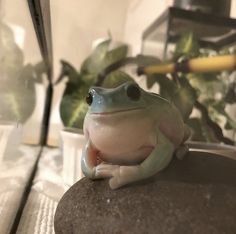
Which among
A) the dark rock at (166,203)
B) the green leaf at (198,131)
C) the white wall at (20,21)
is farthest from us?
the green leaf at (198,131)

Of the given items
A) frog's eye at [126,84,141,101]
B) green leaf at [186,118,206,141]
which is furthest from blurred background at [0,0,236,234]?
frog's eye at [126,84,141,101]

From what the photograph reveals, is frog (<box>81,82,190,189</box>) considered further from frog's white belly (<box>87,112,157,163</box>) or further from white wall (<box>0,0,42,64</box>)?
white wall (<box>0,0,42,64</box>)

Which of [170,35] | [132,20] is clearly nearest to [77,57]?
[132,20]

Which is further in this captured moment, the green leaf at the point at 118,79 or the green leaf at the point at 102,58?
the green leaf at the point at 102,58

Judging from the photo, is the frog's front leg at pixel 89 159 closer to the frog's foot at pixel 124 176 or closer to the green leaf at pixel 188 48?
the frog's foot at pixel 124 176

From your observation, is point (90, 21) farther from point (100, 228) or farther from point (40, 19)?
point (100, 228)

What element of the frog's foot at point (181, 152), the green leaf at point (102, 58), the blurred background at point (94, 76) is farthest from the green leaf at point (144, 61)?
the frog's foot at point (181, 152)
